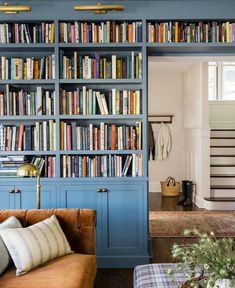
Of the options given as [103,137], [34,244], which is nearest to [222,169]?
[103,137]

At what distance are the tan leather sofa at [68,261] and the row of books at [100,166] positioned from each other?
0.92 meters

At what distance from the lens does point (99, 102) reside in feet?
11.8

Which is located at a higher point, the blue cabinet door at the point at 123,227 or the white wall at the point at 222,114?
the white wall at the point at 222,114

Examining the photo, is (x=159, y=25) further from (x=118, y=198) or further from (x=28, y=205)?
(x=28, y=205)

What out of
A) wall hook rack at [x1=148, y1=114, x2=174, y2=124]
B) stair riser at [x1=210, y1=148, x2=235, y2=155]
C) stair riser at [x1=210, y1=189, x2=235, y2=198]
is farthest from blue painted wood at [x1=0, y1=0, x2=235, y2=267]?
wall hook rack at [x1=148, y1=114, x2=174, y2=124]

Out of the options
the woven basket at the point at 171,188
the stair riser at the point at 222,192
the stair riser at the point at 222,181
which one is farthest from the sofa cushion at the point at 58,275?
the woven basket at the point at 171,188

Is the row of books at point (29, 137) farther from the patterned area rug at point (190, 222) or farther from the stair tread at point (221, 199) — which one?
the stair tread at point (221, 199)

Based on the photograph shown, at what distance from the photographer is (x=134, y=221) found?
3.56 metres

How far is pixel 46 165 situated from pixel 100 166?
56 cm

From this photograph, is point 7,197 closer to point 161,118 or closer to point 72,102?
point 72,102

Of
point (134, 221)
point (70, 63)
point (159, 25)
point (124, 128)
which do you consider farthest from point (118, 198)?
point (159, 25)

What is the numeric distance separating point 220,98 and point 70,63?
543 cm

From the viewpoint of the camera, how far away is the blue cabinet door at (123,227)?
11.6ft

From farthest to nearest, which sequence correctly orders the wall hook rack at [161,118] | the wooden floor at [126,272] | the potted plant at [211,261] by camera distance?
the wall hook rack at [161,118], the wooden floor at [126,272], the potted plant at [211,261]
